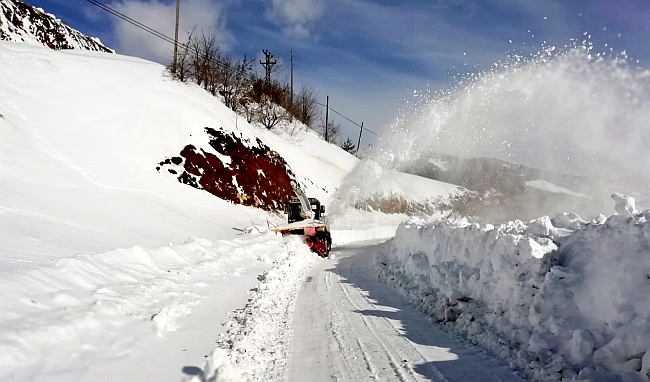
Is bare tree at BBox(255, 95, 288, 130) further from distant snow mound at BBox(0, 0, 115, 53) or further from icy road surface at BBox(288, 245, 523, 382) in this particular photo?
icy road surface at BBox(288, 245, 523, 382)

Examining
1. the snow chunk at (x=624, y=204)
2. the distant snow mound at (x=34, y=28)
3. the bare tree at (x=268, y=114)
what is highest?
the distant snow mound at (x=34, y=28)

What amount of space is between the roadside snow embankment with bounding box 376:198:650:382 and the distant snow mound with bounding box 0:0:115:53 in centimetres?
5307

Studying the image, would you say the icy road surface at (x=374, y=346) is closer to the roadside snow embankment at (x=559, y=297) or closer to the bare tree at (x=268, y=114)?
the roadside snow embankment at (x=559, y=297)

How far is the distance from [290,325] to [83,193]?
12.0 meters

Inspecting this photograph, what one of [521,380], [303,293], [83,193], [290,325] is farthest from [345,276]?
[83,193]

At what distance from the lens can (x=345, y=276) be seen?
13.0 m

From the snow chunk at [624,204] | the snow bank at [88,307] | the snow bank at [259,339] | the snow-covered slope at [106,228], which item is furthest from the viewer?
the snow chunk at [624,204]

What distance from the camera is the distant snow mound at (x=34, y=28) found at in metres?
51.7

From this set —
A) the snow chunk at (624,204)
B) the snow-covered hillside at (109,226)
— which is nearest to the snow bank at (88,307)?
the snow-covered hillside at (109,226)

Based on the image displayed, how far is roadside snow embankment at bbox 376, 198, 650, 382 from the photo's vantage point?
15.1 feet

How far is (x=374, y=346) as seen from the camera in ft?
20.2

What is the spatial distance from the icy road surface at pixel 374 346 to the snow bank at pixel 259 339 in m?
0.20

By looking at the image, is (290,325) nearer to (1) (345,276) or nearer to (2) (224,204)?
(1) (345,276)

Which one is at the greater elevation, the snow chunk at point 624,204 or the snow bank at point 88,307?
the snow chunk at point 624,204
